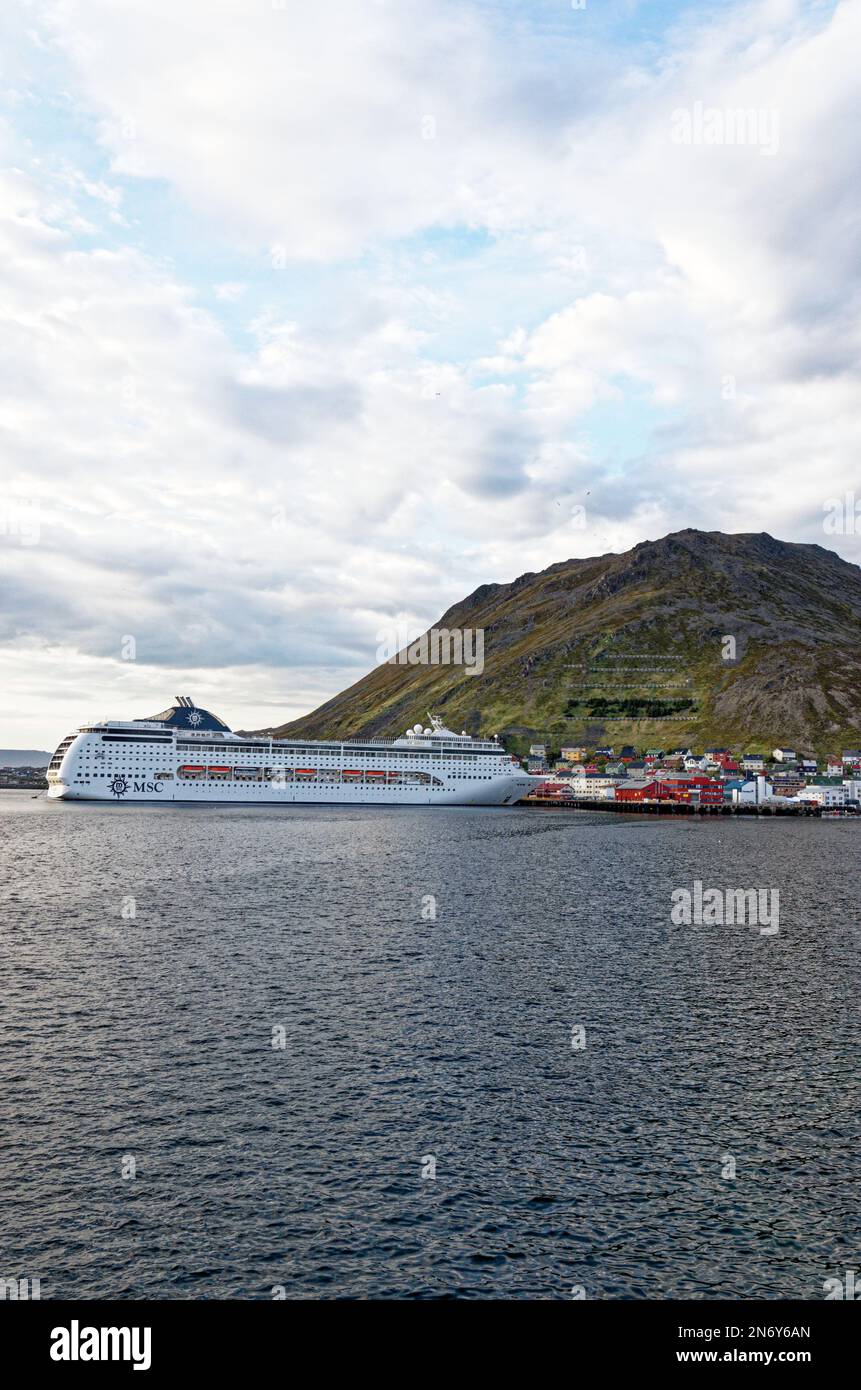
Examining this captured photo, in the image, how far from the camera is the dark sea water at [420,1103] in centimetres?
2155

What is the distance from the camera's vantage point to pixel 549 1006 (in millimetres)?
42562

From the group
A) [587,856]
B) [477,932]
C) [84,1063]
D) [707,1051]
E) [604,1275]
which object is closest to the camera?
[604,1275]

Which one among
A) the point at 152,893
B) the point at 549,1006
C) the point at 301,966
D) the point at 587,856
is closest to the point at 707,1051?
the point at 549,1006

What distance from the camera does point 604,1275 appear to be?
68.4 feet

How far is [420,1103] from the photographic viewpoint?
30.3 metres

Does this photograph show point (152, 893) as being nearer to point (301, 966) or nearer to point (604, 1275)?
point (301, 966)

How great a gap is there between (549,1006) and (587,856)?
76.7 m

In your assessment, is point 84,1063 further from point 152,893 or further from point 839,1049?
point 152,893

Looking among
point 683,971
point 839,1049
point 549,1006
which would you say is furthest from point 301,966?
point 839,1049

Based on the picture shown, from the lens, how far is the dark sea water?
70.7 feet
